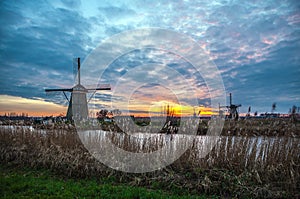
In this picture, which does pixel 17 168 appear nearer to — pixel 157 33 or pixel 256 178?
pixel 256 178

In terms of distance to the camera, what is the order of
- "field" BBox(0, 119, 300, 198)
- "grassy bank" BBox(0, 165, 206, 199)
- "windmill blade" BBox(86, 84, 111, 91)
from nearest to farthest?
"grassy bank" BBox(0, 165, 206, 199) → "field" BBox(0, 119, 300, 198) → "windmill blade" BBox(86, 84, 111, 91)

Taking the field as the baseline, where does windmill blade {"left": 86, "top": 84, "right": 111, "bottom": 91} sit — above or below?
above

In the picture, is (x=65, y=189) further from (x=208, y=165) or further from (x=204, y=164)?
(x=208, y=165)

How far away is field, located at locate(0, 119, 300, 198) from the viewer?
5.00 meters

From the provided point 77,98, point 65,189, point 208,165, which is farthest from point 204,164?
point 77,98

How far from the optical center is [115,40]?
993cm

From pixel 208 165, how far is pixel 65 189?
3504mm

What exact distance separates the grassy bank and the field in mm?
326

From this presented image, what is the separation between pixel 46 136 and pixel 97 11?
290 inches

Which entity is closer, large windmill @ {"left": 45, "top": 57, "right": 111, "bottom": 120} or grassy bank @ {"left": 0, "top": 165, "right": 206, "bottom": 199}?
grassy bank @ {"left": 0, "top": 165, "right": 206, "bottom": 199}

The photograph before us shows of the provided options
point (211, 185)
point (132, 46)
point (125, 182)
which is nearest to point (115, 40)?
point (132, 46)

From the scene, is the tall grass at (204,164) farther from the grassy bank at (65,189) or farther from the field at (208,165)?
the grassy bank at (65,189)

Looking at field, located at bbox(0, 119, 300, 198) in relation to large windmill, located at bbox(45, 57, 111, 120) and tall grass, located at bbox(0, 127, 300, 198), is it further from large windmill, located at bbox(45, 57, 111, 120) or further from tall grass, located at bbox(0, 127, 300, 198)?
large windmill, located at bbox(45, 57, 111, 120)

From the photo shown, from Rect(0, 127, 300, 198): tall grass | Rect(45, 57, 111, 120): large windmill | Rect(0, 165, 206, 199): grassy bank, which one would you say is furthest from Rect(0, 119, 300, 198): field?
Rect(45, 57, 111, 120): large windmill
